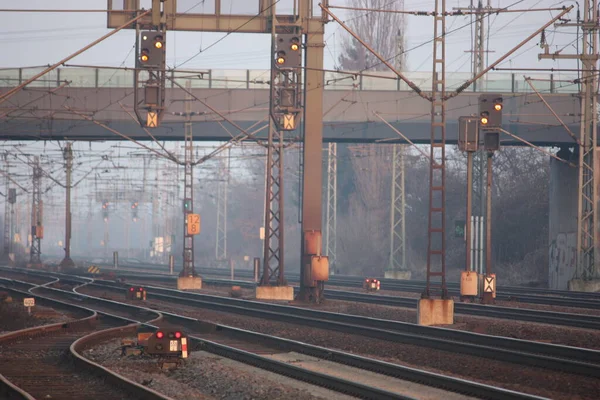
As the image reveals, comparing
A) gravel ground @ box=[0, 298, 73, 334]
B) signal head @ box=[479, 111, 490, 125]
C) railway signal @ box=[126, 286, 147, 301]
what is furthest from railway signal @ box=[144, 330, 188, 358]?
railway signal @ box=[126, 286, 147, 301]

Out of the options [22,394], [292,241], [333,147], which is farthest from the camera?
[292,241]

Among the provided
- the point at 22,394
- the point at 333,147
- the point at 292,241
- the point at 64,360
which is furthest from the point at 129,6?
the point at 292,241

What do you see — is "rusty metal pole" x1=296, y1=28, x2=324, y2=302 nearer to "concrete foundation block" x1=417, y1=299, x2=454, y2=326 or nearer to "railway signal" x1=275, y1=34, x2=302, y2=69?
"railway signal" x1=275, y1=34, x2=302, y2=69

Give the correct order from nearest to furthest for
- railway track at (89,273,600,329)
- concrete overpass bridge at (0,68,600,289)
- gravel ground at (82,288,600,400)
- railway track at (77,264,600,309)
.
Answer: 1. gravel ground at (82,288,600,400)
2. railway track at (89,273,600,329)
3. railway track at (77,264,600,309)
4. concrete overpass bridge at (0,68,600,289)

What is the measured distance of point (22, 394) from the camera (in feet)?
42.5

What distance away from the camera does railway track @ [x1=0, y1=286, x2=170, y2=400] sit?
549 inches

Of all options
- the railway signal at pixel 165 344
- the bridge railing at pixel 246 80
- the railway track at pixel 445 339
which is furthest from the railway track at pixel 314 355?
the bridge railing at pixel 246 80

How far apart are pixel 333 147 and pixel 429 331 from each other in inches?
1763

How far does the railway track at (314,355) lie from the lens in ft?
44.6

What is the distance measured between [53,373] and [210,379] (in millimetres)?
2985

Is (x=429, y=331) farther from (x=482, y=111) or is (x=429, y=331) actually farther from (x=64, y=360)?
(x=64, y=360)

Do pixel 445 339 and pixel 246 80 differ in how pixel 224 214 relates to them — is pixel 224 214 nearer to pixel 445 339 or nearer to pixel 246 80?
pixel 246 80

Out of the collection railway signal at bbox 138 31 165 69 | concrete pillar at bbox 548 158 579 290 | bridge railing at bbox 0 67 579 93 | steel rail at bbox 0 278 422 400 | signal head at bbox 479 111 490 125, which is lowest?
steel rail at bbox 0 278 422 400

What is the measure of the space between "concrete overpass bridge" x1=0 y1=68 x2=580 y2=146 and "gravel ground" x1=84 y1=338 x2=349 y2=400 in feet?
101
